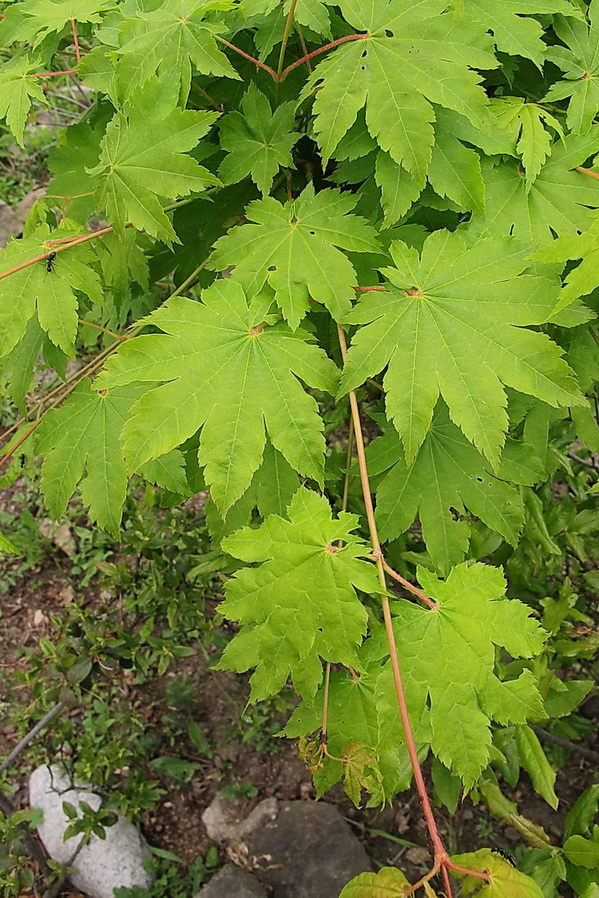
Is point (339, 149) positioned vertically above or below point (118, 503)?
above

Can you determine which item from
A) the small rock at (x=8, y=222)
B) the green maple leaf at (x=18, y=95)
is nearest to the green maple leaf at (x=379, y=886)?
the green maple leaf at (x=18, y=95)

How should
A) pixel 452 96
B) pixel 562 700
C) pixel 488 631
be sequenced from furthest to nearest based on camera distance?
1. pixel 562 700
2. pixel 452 96
3. pixel 488 631

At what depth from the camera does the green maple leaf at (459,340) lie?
3.80 feet

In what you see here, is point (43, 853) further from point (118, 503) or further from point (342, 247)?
point (342, 247)

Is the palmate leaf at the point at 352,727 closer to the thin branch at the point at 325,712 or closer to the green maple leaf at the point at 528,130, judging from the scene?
the thin branch at the point at 325,712

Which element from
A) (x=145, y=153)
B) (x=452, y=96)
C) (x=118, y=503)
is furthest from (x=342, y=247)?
(x=118, y=503)

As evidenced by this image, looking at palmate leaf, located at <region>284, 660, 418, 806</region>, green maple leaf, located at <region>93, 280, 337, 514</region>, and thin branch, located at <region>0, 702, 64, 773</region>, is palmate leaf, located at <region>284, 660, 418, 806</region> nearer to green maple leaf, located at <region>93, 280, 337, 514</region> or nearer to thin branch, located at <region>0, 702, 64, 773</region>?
green maple leaf, located at <region>93, 280, 337, 514</region>

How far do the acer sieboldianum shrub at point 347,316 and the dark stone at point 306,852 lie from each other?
1.04 m

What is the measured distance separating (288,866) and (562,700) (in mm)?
1193

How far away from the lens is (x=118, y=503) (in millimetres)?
1375

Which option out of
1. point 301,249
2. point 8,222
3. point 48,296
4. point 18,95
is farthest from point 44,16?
point 8,222

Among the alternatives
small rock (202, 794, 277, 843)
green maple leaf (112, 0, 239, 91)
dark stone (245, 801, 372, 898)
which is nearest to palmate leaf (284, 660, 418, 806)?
green maple leaf (112, 0, 239, 91)

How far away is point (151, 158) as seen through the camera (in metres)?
1.31

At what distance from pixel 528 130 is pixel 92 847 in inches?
106
